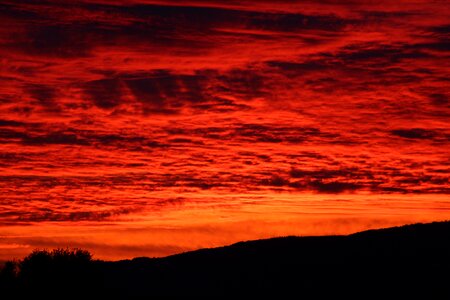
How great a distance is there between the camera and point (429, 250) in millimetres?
56094

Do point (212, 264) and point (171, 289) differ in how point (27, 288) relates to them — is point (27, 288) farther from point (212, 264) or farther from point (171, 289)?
point (212, 264)

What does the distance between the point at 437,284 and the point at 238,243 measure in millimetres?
26190

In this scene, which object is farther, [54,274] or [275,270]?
[275,270]

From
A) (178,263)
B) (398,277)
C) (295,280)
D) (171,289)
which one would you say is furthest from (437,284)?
(178,263)

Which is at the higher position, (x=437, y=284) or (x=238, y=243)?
(x=238, y=243)

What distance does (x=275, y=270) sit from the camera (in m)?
61.1

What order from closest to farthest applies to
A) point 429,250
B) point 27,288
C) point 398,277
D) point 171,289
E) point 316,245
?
point 27,288 < point 398,277 < point 429,250 < point 171,289 < point 316,245

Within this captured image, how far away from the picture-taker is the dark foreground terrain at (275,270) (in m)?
47.6

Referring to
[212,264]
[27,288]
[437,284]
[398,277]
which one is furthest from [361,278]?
[27,288]

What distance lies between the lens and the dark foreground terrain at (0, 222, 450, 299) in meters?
47.6

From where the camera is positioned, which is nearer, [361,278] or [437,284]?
[437,284]

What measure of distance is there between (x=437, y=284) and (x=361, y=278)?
6.43 meters

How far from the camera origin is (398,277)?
52.7 meters

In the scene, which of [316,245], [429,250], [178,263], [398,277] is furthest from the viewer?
[178,263]
